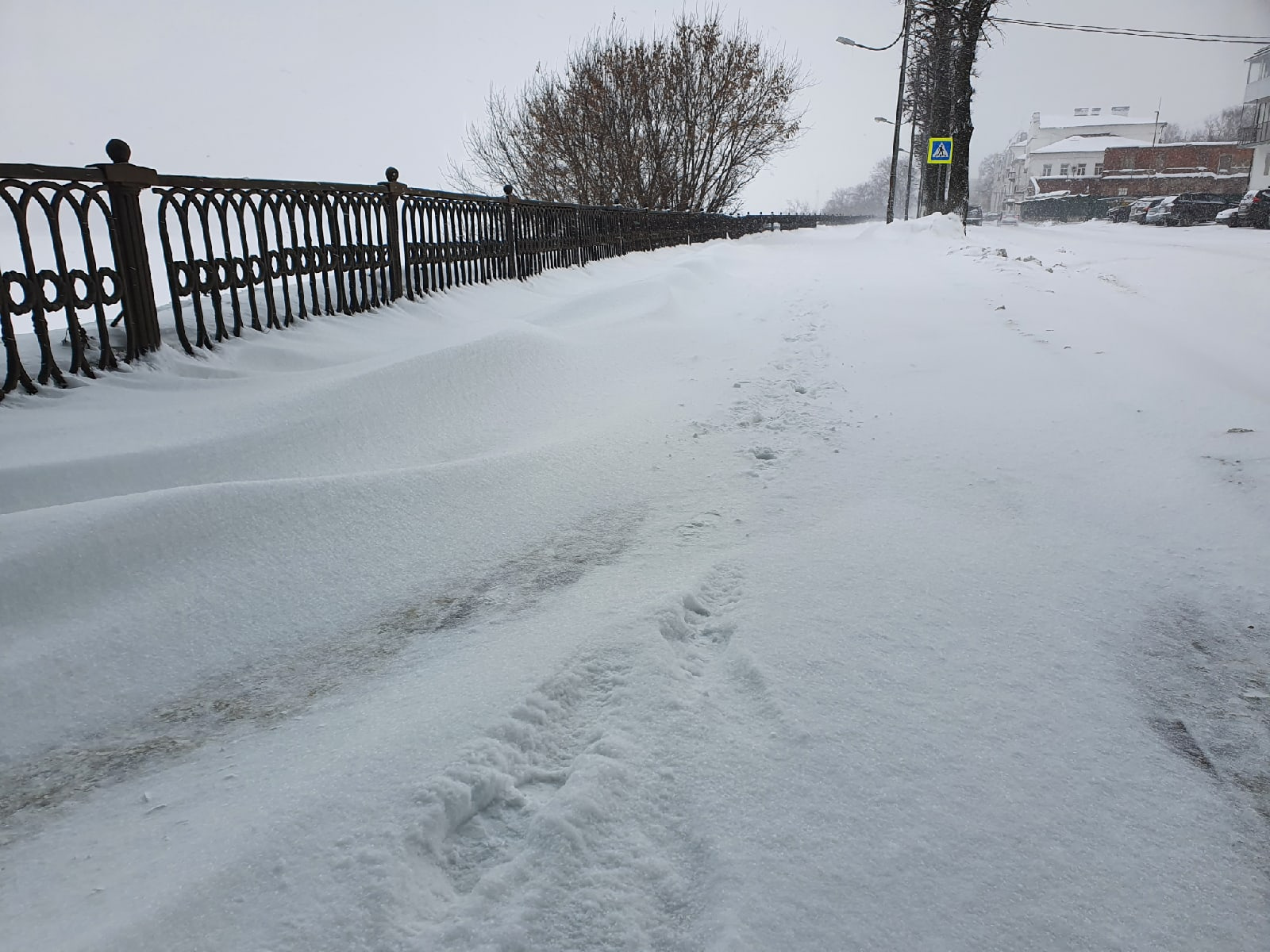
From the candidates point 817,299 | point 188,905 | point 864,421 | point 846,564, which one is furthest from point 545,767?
point 817,299

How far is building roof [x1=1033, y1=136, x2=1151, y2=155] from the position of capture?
7594 cm

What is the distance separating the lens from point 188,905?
1226 mm

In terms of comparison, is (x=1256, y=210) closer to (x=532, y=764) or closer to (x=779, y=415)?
(x=779, y=415)

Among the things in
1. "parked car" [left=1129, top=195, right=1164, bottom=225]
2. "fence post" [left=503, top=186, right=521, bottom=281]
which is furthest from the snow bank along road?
"parked car" [left=1129, top=195, right=1164, bottom=225]

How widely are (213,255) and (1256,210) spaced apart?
29165 mm

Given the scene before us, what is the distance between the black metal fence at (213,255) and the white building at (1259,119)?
5382cm

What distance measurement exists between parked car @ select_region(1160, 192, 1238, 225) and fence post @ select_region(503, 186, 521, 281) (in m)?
34.9

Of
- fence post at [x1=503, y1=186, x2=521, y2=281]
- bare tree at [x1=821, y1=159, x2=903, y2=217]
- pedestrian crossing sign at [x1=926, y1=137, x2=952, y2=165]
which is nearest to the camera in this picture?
fence post at [x1=503, y1=186, x2=521, y2=281]

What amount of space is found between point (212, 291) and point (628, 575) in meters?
3.98

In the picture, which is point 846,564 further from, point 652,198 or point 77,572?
point 652,198

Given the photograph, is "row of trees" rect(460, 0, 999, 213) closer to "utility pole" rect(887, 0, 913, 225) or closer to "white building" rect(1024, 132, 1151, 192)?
"utility pole" rect(887, 0, 913, 225)

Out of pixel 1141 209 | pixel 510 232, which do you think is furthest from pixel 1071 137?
pixel 510 232

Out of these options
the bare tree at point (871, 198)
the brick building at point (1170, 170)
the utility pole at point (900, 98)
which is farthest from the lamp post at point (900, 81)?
the bare tree at point (871, 198)

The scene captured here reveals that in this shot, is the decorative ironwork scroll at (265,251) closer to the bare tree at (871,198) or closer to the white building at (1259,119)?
the white building at (1259,119)
